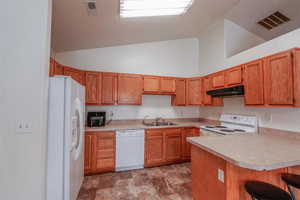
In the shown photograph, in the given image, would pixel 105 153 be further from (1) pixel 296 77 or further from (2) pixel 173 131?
(1) pixel 296 77

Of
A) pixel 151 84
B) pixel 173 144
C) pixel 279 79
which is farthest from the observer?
pixel 151 84

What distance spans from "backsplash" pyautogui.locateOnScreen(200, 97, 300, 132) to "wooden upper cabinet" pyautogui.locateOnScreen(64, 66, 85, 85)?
10.6 feet

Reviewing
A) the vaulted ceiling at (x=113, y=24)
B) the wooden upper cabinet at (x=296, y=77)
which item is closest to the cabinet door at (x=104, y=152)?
the vaulted ceiling at (x=113, y=24)

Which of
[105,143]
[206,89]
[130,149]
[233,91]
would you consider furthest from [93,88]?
[233,91]

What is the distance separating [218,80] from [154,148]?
206 centimetres

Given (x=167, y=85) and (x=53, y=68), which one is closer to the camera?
(x=53, y=68)

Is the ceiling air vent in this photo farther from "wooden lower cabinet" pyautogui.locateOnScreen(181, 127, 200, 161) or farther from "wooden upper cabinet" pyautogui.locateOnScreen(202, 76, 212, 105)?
"wooden lower cabinet" pyautogui.locateOnScreen(181, 127, 200, 161)

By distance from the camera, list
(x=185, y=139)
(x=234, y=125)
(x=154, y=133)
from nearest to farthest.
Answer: (x=234, y=125)
(x=154, y=133)
(x=185, y=139)

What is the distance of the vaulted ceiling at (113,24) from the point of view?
204cm

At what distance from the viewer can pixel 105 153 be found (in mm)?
2857

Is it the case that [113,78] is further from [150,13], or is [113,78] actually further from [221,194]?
[221,194]

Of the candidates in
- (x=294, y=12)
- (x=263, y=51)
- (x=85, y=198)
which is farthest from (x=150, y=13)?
(x=85, y=198)

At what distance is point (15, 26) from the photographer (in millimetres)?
1392

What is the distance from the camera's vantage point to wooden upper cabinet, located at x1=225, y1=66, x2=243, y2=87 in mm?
2604
